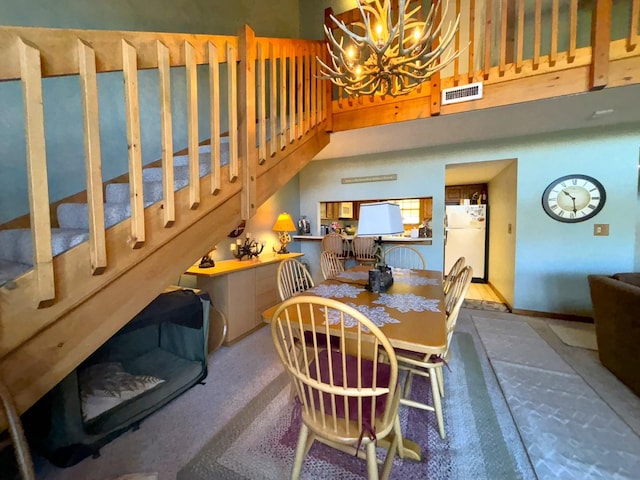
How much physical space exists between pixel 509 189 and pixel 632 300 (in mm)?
2475

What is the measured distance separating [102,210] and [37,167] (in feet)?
0.68

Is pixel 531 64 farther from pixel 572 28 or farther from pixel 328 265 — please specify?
pixel 328 265

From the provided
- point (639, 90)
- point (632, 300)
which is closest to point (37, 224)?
point (632, 300)

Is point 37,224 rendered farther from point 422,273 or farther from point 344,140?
point 344,140

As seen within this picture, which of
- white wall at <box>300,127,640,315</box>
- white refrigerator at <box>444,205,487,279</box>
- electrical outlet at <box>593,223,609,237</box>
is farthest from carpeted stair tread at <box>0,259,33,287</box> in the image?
white refrigerator at <box>444,205,487,279</box>

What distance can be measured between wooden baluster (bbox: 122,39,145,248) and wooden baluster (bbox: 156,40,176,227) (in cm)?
10

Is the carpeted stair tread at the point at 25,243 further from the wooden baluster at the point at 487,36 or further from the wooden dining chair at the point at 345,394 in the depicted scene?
the wooden baluster at the point at 487,36

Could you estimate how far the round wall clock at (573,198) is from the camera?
3137mm

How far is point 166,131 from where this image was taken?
1176mm

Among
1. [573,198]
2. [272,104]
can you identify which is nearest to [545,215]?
[573,198]

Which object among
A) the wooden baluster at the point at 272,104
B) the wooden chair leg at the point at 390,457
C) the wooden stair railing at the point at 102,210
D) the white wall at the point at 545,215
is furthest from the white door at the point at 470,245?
the wooden stair railing at the point at 102,210

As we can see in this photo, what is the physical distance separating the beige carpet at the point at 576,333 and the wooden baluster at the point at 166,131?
364 cm

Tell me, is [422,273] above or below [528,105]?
below

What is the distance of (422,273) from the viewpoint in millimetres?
2469
